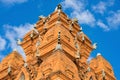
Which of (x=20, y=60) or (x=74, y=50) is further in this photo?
(x=20, y=60)

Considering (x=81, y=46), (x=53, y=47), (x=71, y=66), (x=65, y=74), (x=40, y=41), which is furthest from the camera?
(x=81, y=46)

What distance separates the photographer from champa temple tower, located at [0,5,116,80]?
41531 mm

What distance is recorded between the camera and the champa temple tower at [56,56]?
136 feet

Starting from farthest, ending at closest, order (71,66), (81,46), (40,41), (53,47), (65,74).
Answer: (81,46) < (40,41) < (53,47) < (71,66) < (65,74)

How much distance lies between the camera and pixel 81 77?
45.9 m

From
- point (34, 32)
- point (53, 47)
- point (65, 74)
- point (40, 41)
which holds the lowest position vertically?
point (65, 74)

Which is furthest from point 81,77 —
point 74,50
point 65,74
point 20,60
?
point 20,60

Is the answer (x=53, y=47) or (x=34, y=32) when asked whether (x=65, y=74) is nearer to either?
(x=53, y=47)

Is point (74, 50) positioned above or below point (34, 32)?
below

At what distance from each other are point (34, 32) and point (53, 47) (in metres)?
10.5

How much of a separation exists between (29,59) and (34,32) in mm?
5505

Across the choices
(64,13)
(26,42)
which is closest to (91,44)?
(64,13)

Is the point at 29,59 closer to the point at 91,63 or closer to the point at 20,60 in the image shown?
the point at 20,60

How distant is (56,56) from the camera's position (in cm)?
4191
